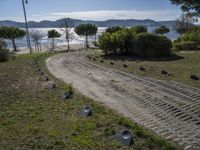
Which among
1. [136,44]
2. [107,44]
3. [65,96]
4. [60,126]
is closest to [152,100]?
[65,96]

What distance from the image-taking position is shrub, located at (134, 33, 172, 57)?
2386 cm

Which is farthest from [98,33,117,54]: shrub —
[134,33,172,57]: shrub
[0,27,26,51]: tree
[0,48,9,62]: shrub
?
[0,27,26,51]: tree

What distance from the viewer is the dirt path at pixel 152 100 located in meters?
6.82

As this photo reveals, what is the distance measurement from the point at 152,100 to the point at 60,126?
357 cm

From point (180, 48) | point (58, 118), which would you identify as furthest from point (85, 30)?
point (58, 118)

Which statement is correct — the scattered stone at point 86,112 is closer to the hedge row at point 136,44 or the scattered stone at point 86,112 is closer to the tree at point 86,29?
the hedge row at point 136,44

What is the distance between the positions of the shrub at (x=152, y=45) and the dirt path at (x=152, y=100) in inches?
362

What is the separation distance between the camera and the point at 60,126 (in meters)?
7.19

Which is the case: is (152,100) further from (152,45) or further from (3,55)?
(3,55)

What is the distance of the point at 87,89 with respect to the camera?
11.9m

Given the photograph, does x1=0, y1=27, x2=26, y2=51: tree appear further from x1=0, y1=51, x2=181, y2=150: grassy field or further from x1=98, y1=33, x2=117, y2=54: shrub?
x1=0, y1=51, x2=181, y2=150: grassy field

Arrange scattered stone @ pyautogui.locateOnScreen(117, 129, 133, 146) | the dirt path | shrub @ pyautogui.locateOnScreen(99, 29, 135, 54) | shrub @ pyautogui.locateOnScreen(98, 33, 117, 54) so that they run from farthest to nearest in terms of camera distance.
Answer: shrub @ pyautogui.locateOnScreen(98, 33, 117, 54), shrub @ pyautogui.locateOnScreen(99, 29, 135, 54), the dirt path, scattered stone @ pyautogui.locateOnScreen(117, 129, 133, 146)

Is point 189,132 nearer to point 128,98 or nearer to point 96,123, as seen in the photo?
point 96,123

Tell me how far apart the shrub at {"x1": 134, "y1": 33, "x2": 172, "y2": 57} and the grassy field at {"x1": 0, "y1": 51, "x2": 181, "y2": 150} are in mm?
14075
